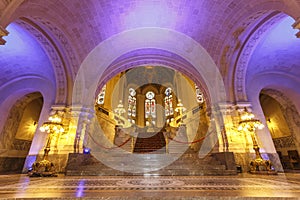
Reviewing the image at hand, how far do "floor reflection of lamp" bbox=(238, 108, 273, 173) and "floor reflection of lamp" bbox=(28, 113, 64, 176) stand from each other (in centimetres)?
548

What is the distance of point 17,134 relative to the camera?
7.74 meters

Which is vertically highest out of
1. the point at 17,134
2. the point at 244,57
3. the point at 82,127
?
the point at 244,57

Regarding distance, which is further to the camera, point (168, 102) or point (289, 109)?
point (168, 102)

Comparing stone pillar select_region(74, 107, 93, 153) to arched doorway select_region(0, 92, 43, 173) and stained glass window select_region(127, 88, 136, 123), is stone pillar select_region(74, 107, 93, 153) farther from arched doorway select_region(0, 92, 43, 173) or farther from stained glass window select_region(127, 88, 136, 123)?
stained glass window select_region(127, 88, 136, 123)

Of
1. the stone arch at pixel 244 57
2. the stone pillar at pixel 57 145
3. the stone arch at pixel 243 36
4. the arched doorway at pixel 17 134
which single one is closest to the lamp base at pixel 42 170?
the stone pillar at pixel 57 145

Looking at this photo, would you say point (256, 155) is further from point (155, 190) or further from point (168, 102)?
point (168, 102)

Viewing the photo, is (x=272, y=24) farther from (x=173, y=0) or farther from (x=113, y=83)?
(x=113, y=83)

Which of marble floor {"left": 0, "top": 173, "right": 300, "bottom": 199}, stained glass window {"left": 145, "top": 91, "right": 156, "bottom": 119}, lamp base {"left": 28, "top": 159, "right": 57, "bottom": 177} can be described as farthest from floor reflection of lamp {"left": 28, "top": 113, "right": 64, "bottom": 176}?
stained glass window {"left": 145, "top": 91, "right": 156, "bottom": 119}

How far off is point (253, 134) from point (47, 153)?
6175mm

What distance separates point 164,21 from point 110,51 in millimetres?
2401

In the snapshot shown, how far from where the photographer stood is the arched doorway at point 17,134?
7055 millimetres

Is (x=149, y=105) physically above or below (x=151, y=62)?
above

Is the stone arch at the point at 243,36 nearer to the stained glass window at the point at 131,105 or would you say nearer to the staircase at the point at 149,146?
the staircase at the point at 149,146

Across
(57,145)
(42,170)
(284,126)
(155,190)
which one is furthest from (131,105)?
(155,190)
